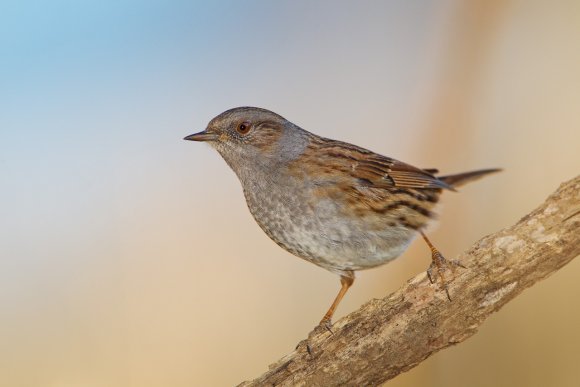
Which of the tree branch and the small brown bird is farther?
the small brown bird

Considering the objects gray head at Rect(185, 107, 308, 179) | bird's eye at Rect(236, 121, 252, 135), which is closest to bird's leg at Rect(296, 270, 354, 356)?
gray head at Rect(185, 107, 308, 179)

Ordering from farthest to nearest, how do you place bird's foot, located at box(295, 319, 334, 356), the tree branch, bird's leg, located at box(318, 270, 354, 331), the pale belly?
1. bird's leg, located at box(318, 270, 354, 331)
2. the pale belly
3. bird's foot, located at box(295, 319, 334, 356)
4. the tree branch

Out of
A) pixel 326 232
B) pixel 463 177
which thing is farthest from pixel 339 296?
pixel 463 177

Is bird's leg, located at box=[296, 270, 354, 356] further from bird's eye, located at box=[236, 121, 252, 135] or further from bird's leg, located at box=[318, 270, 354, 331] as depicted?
bird's eye, located at box=[236, 121, 252, 135]

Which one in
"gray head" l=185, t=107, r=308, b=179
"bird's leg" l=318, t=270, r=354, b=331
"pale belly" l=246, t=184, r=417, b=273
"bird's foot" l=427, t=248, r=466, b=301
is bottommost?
"bird's foot" l=427, t=248, r=466, b=301

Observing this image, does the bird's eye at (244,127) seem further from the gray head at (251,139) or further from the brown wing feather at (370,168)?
the brown wing feather at (370,168)

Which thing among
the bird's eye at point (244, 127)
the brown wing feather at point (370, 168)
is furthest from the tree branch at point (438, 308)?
the bird's eye at point (244, 127)

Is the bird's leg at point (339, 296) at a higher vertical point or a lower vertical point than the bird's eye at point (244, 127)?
lower

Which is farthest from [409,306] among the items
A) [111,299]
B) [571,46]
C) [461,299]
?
[571,46]
